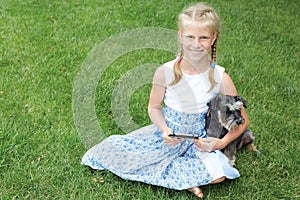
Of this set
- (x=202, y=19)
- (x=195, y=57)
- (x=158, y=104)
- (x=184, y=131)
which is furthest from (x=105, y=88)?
(x=202, y=19)

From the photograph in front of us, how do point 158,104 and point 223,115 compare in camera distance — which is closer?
point 223,115

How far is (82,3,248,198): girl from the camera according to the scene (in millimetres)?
2276

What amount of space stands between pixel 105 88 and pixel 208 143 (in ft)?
3.62

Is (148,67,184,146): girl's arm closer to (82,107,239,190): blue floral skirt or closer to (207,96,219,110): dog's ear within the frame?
(82,107,239,190): blue floral skirt

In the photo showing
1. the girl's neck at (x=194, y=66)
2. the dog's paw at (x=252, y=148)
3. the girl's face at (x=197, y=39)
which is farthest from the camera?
the dog's paw at (x=252, y=148)

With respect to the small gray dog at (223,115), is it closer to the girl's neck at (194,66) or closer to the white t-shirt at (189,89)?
the white t-shirt at (189,89)

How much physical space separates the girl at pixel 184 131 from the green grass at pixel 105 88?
0.08m

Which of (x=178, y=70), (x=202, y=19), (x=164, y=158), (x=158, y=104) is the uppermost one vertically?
→ (x=202, y=19)

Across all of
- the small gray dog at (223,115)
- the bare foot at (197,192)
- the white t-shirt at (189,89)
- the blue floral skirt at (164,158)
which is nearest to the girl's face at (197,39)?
the white t-shirt at (189,89)

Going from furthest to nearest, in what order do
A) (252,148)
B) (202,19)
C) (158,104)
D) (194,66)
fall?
1. (252,148)
2. (158,104)
3. (194,66)
4. (202,19)

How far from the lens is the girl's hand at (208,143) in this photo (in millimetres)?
2309

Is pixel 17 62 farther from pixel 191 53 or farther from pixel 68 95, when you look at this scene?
pixel 191 53

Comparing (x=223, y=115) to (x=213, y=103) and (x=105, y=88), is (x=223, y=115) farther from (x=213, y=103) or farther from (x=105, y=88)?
(x=105, y=88)

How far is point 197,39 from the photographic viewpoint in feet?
7.34
